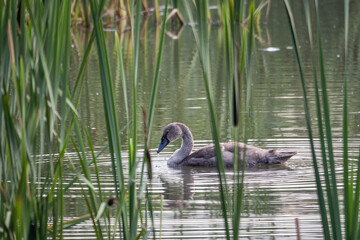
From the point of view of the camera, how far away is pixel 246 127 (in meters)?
3.04

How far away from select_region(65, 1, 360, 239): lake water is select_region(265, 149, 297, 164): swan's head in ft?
0.24

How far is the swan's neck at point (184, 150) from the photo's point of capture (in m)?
7.14

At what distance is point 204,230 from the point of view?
4551mm

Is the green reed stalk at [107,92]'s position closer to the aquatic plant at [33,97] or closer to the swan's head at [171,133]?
the aquatic plant at [33,97]

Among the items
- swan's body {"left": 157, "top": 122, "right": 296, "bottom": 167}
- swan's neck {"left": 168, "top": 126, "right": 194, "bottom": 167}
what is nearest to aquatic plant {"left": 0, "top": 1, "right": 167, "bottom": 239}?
swan's body {"left": 157, "top": 122, "right": 296, "bottom": 167}

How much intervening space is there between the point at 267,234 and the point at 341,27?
13604 mm

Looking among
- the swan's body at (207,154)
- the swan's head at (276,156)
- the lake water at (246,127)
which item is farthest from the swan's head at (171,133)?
the swan's head at (276,156)

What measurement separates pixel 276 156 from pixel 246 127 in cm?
372

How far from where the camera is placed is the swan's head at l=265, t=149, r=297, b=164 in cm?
669

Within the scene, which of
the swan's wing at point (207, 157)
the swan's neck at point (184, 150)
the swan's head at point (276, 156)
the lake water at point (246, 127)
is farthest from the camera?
the swan's neck at point (184, 150)

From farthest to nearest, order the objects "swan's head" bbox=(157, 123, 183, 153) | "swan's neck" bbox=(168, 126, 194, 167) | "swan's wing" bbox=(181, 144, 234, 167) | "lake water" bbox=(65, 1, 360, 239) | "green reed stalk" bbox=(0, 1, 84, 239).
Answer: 1. "swan's head" bbox=(157, 123, 183, 153)
2. "swan's neck" bbox=(168, 126, 194, 167)
3. "swan's wing" bbox=(181, 144, 234, 167)
4. "lake water" bbox=(65, 1, 360, 239)
5. "green reed stalk" bbox=(0, 1, 84, 239)

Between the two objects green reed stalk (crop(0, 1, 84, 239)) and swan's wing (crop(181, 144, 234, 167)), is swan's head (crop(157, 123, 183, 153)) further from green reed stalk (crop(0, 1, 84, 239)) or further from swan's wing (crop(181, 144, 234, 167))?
green reed stalk (crop(0, 1, 84, 239))

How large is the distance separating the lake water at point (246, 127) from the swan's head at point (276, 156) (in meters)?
0.07

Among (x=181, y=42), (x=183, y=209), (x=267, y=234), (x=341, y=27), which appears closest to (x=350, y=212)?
(x=267, y=234)
